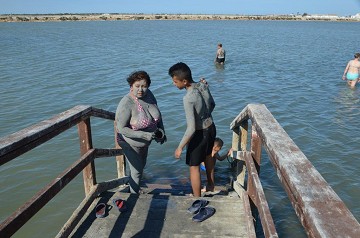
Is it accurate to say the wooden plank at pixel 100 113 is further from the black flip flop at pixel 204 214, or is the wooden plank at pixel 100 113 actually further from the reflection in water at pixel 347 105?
the reflection in water at pixel 347 105

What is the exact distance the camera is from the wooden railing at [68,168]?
2426 millimetres

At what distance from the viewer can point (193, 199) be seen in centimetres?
404

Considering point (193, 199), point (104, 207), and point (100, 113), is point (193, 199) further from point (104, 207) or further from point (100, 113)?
point (100, 113)

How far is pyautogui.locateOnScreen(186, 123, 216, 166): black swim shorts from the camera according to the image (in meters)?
4.24

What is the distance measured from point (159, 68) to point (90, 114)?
15880 millimetres

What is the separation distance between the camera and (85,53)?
84.4 ft

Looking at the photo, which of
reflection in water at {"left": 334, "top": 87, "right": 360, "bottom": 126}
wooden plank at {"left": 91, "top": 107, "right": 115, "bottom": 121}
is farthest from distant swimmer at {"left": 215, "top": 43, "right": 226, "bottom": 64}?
wooden plank at {"left": 91, "top": 107, "right": 115, "bottom": 121}

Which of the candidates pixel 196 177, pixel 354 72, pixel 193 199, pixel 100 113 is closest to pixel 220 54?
pixel 354 72

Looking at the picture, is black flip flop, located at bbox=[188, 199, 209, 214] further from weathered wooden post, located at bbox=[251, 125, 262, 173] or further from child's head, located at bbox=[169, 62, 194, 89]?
child's head, located at bbox=[169, 62, 194, 89]

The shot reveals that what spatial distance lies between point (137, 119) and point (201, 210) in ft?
4.21

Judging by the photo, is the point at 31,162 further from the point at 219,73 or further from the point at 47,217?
the point at 219,73

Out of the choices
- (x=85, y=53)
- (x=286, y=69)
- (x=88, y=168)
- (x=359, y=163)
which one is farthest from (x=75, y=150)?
(x=85, y=53)

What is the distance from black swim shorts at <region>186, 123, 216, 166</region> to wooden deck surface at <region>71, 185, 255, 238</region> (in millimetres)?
559

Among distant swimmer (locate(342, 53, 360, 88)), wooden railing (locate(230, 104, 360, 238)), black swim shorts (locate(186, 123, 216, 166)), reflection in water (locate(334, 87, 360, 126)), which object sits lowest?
reflection in water (locate(334, 87, 360, 126))
